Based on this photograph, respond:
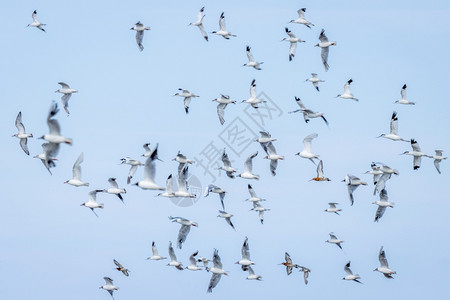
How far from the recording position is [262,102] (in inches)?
1855

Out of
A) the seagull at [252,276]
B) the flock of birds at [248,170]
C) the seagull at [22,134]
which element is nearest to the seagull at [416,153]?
the flock of birds at [248,170]

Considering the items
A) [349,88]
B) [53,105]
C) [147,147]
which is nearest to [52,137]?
[53,105]

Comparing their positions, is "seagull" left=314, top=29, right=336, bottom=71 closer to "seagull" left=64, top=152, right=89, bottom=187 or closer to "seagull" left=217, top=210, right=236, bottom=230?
"seagull" left=217, top=210, right=236, bottom=230

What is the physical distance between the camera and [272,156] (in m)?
45.6

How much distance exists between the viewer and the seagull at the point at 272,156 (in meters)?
45.2

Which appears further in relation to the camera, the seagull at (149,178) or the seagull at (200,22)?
the seagull at (200,22)

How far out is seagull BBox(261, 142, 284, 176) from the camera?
45.2m

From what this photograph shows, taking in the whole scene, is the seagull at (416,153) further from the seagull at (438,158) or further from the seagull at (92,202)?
the seagull at (92,202)

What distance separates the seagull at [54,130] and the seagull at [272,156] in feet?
46.9

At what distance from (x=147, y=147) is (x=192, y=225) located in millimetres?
5647

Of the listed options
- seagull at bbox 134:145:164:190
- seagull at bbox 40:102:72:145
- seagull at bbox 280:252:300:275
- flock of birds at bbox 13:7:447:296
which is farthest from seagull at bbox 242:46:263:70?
seagull at bbox 40:102:72:145

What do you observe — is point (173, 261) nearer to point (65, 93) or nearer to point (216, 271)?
point (216, 271)

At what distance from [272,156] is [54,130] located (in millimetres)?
15487

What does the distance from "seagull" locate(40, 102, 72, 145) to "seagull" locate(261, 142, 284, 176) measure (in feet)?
46.9
